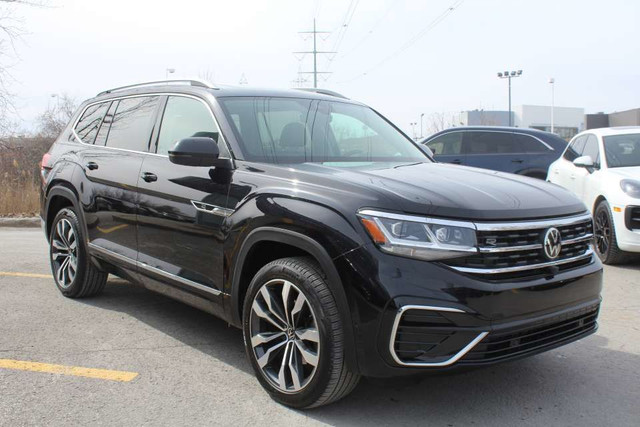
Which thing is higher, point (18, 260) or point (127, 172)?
point (127, 172)

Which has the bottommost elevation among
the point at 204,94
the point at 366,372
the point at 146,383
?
the point at 146,383

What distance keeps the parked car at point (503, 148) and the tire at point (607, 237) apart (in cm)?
483

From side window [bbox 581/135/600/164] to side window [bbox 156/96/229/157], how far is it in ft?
19.0

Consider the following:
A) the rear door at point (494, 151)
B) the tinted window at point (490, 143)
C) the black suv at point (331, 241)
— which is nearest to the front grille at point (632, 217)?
the black suv at point (331, 241)

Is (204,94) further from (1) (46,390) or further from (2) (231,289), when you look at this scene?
(1) (46,390)

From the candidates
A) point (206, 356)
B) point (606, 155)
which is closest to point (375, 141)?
point (206, 356)

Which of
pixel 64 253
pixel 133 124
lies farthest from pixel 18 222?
pixel 133 124

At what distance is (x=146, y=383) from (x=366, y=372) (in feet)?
4.87

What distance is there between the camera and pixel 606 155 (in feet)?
25.8

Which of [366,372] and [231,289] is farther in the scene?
[231,289]

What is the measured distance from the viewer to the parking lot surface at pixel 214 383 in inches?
127

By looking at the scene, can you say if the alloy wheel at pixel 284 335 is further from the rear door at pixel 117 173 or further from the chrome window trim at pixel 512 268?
the rear door at pixel 117 173

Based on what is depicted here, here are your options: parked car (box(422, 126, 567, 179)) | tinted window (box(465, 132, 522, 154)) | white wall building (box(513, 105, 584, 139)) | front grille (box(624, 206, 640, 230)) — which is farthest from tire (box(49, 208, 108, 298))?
white wall building (box(513, 105, 584, 139))

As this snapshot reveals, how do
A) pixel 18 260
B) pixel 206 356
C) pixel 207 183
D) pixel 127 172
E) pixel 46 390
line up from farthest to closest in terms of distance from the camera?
pixel 18 260
pixel 127 172
pixel 206 356
pixel 207 183
pixel 46 390
